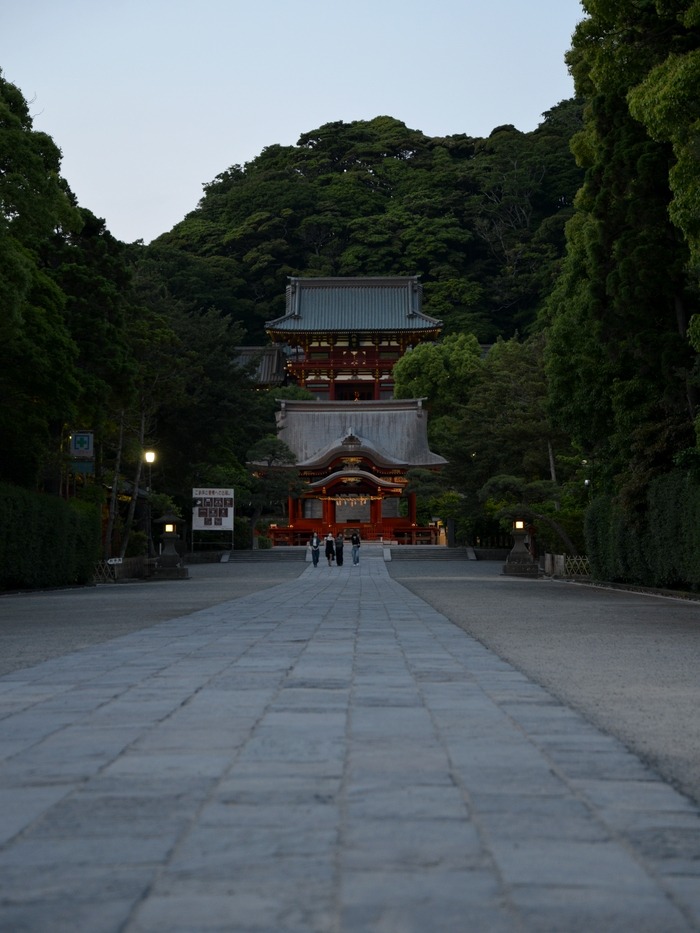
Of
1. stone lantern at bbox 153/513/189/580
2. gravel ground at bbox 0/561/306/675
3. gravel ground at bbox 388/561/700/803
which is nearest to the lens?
gravel ground at bbox 388/561/700/803

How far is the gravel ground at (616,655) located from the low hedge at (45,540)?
822 centimetres

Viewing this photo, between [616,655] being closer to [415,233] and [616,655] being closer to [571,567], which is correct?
[571,567]

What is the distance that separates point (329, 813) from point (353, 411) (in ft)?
187

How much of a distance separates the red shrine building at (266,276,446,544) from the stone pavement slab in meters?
44.2

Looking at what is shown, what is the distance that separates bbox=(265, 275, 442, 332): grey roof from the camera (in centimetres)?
6525

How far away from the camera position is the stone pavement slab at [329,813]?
2352 mm

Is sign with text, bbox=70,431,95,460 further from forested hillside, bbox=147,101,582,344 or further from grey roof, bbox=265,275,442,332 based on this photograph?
forested hillside, bbox=147,101,582,344

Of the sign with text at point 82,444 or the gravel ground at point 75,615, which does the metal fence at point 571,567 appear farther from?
the sign with text at point 82,444

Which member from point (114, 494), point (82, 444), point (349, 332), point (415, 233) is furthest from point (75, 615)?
point (415, 233)

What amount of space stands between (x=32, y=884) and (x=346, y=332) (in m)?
64.0

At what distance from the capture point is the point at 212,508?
113ft

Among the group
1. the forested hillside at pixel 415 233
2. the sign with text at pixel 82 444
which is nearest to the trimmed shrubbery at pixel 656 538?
the sign with text at pixel 82 444

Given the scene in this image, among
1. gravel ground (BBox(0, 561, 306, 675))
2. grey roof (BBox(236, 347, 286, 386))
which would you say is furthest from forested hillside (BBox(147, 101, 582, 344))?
gravel ground (BBox(0, 561, 306, 675))

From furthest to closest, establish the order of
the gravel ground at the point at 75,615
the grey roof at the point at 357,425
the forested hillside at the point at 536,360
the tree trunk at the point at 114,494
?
the grey roof at the point at 357,425, the tree trunk at the point at 114,494, the forested hillside at the point at 536,360, the gravel ground at the point at 75,615
